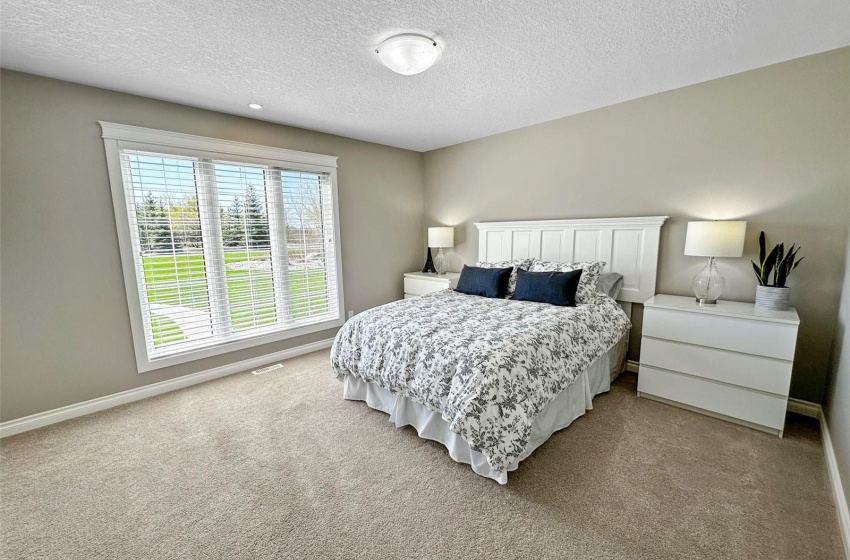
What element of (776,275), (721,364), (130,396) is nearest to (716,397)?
(721,364)

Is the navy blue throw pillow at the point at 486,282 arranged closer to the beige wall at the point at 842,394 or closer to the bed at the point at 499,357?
the bed at the point at 499,357

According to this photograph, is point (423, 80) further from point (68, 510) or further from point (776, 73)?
point (68, 510)

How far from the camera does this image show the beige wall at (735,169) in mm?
2279

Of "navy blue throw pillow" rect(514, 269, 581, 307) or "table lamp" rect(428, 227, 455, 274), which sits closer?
"navy blue throw pillow" rect(514, 269, 581, 307)

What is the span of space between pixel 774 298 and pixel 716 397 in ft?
2.53

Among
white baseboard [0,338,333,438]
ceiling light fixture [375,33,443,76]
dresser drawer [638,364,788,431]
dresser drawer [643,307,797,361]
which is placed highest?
ceiling light fixture [375,33,443,76]

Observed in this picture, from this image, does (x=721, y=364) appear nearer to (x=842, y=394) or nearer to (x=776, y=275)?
(x=842, y=394)

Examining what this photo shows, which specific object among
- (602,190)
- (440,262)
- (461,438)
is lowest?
(461,438)

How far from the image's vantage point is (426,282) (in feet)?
14.3

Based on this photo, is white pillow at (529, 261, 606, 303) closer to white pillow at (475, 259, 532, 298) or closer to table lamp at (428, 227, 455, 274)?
white pillow at (475, 259, 532, 298)

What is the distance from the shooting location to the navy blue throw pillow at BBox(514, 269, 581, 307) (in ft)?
9.34

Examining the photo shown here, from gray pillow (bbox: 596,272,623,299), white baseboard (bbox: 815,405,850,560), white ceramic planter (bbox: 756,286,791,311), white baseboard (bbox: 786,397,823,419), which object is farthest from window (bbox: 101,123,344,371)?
white baseboard (bbox: 786,397,823,419)

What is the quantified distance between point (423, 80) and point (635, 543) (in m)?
2.96

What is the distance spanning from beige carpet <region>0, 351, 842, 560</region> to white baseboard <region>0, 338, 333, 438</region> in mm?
89
